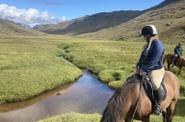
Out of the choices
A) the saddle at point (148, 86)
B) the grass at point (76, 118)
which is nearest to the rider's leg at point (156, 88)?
the saddle at point (148, 86)

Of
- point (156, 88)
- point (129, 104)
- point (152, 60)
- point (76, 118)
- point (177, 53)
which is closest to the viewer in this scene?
point (129, 104)

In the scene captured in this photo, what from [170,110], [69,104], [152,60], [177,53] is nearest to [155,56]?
[152,60]

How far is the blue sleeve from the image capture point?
13.4 meters

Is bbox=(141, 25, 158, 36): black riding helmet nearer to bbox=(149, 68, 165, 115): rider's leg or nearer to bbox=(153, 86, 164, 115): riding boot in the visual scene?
bbox=(149, 68, 165, 115): rider's leg

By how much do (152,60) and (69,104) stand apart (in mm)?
17801

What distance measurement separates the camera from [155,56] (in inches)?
532

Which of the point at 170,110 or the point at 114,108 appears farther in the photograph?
the point at 170,110

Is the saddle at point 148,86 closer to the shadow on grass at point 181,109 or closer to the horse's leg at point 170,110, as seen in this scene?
the horse's leg at point 170,110

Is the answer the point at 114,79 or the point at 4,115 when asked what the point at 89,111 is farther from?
the point at 114,79

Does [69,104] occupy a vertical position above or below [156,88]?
below

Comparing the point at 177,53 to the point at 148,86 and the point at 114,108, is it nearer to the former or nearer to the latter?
the point at 148,86

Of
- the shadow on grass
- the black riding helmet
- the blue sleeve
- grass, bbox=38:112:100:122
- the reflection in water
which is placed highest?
the black riding helmet

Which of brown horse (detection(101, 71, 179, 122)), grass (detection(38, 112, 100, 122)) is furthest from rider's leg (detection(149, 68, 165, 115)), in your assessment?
grass (detection(38, 112, 100, 122))

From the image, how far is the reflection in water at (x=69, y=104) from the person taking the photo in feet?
87.5
